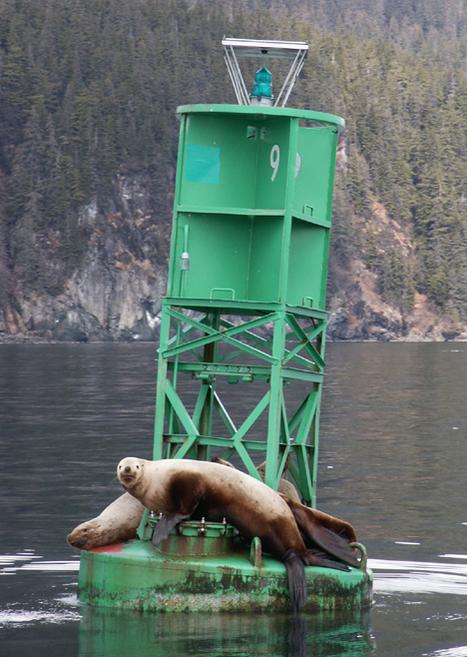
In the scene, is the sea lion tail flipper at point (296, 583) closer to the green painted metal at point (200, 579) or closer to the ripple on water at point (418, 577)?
the green painted metal at point (200, 579)

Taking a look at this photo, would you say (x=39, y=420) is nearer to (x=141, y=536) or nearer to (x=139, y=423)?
(x=139, y=423)

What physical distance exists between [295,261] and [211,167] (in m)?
1.84

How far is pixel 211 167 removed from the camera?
2539 centimetres

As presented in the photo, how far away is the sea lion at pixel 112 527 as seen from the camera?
2459 centimetres

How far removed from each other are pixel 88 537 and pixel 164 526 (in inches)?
63.0

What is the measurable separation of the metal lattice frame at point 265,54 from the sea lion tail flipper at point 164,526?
19.9 ft

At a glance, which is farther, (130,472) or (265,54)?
(265,54)

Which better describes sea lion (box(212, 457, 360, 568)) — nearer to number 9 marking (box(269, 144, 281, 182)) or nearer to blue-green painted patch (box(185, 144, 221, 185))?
blue-green painted patch (box(185, 144, 221, 185))

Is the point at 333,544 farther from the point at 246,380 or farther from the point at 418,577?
the point at 418,577

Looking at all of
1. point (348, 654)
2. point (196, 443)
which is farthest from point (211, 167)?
point (348, 654)

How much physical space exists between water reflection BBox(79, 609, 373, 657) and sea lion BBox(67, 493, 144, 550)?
1.22 m

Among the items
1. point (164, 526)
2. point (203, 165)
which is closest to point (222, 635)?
point (164, 526)

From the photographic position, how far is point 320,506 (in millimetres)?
37375

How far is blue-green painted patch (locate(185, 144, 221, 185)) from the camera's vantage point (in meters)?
25.4
